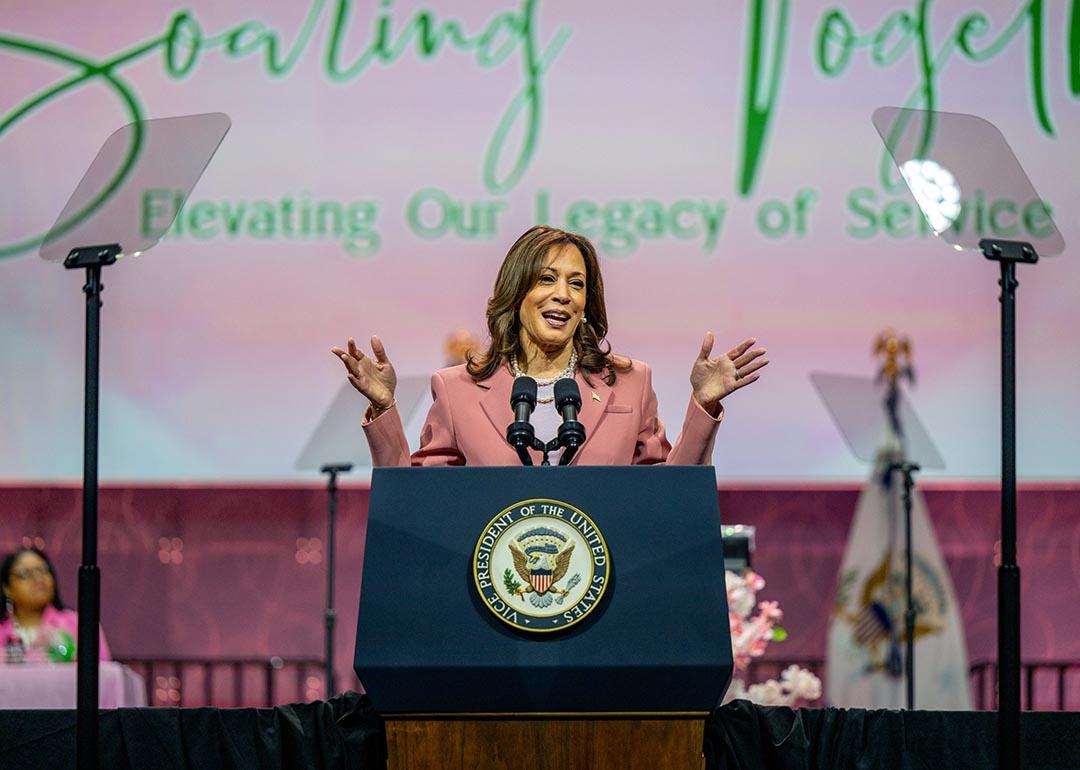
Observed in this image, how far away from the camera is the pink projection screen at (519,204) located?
5906mm

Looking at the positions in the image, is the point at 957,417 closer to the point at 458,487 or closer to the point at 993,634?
the point at 993,634

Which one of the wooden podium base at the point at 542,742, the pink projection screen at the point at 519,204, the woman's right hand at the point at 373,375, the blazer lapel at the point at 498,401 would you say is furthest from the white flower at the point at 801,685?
the wooden podium base at the point at 542,742

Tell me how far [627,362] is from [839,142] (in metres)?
2.97

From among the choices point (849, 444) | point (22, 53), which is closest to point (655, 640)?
point (849, 444)

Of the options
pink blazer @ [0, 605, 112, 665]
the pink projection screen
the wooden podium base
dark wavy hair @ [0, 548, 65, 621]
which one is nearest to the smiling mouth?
the wooden podium base

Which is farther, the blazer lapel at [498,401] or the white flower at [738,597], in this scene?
the white flower at [738,597]

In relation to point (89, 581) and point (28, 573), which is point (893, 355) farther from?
point (89, 581)

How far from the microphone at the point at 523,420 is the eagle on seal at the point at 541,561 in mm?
189

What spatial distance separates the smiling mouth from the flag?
2.88m

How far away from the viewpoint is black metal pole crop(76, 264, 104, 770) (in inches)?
107

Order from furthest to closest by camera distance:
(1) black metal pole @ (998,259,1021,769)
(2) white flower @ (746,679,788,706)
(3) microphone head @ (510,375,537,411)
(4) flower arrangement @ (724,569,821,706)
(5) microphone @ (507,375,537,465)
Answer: (2) white flower @ (746,679,788,706), (4) flower arrangement @ (724,569,821,706), (1) black metal pole @ (998,259,1021,769), (3) microphone head @ (510,375,537,411), (5) microphone @ (507,375,537,465)

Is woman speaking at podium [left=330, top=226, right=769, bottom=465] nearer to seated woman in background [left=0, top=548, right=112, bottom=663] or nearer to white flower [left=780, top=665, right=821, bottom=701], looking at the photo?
white flower [left=780, top=665, right=821, bottom=701]

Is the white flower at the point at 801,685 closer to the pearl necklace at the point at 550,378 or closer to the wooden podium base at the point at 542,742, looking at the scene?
the pearl necklace at the point at 550,378

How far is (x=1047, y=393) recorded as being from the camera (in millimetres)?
5926
